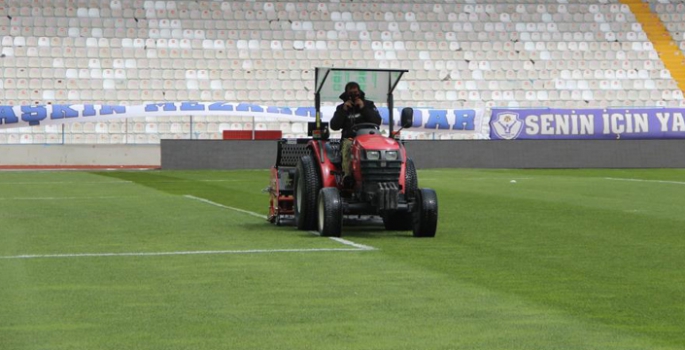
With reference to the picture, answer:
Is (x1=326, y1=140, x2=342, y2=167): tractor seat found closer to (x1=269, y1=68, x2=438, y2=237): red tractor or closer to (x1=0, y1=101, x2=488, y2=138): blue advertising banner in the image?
(x1=269, y1=68, x2=438, y2=237): red tractor

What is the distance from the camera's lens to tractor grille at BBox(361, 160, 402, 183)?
1315cm

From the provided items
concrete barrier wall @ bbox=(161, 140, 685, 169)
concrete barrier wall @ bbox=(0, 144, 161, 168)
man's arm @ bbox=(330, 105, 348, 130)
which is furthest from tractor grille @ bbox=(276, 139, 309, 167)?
concrete barrier wall @ bbox=(0, 144, 161, 168)

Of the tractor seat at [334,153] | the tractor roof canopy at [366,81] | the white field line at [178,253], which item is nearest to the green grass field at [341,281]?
the white field line at [178,253]

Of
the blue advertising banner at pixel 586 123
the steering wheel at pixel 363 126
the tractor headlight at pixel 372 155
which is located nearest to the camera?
the tractor headlight at pixel 372 155

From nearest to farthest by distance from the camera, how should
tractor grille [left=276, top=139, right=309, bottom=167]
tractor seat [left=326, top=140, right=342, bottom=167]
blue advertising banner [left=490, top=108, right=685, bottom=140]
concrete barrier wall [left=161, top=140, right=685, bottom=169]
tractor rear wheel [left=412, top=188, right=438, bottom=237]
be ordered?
1. tractor rear wheel [left=412, top=188, right=438, bottom=237]
2. tractor seat [left=326, top=140, right=342, bottom=167]
3. tractor grille [left=276, top=139, right=309, bottom=167]
4. concrete barrier wall [left=161, top=140, right=685, bottom=169]
5. blue advertising banner [left=490, top=108, right=685, bottom=140]

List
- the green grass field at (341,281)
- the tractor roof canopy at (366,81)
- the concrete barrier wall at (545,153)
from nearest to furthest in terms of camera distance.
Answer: the green grass field at (341,281)
the tractor roof canopy at (366,81)
the concrete barrier wall at (545,153)

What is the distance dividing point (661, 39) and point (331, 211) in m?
36.7

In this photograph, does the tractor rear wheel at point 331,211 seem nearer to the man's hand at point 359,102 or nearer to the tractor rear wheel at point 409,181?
the tractor rear wheel at point 409,181

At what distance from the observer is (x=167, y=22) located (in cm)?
4425

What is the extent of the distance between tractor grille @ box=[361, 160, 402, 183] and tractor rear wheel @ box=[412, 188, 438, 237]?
35 cm

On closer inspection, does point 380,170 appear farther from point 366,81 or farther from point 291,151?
point 291,151

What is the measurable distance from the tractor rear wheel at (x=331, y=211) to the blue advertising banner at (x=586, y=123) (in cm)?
2751

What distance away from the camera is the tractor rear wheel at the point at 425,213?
524 inches

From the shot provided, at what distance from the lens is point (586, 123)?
1598 inches
